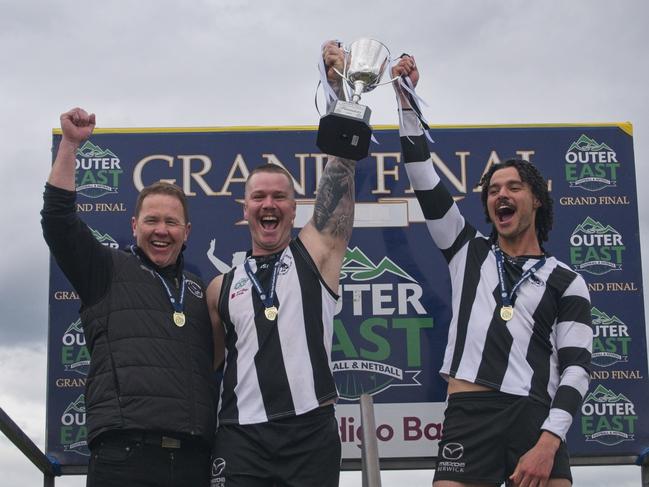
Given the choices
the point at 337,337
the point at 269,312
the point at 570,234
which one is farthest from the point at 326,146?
the point at 570,234

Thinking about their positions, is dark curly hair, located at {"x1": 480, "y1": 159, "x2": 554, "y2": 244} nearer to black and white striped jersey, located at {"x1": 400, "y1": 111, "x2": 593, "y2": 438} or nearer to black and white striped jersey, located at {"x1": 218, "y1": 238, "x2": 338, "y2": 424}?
black and white striped jersey, located at {"x1": 400, "y1": 111, "x2": 593, "y2": 438}

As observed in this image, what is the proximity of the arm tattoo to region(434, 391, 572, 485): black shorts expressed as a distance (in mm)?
786

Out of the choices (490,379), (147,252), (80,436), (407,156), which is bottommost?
(80,436)

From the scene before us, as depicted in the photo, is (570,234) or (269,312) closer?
(269,312)

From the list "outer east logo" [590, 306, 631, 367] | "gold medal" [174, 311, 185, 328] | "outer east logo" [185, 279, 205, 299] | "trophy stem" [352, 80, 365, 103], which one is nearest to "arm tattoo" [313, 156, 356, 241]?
"trophy stem" [352, 80, 365, 103]

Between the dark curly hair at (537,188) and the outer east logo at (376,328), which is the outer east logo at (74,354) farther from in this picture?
the dark curly hair at (537,188)

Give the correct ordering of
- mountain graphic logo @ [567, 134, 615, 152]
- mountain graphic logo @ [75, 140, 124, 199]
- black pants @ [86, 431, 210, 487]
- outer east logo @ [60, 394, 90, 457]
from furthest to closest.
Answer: mountain graphic logo @ [567, 134, 615, 152]
mountain graphic logo @ [75, 140, 124, 199]
outer east logo @ [60, 394, 90, 457]
black pants @ [86, 431, 210, 487]

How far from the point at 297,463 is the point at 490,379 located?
0.75m

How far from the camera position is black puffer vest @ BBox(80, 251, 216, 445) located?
129 inches

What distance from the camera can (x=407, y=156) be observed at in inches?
149

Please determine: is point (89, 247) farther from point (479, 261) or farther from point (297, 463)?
point (479, 261)

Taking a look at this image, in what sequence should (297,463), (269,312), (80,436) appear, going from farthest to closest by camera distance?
(80,436) < (269,312) < (297,463)

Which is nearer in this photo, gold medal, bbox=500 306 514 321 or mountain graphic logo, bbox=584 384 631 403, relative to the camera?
gold medal, bbox=500 306 514 321

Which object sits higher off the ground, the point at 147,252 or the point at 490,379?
the point at 147,252
